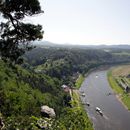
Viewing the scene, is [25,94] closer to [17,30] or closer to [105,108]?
[105,108]

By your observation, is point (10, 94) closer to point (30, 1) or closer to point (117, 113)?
point (117, 113)

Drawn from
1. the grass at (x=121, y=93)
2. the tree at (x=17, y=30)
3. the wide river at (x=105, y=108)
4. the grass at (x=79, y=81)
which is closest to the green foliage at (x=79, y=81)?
the grass at (x=79, y=81)

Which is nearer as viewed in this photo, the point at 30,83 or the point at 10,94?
the point at 10,94

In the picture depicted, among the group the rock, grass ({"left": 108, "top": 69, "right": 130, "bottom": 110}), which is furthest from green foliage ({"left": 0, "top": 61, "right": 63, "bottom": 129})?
grass ({"left": 108, "top": 69, "right": 130, "bottom": 110})

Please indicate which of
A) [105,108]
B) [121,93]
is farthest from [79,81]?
[105,108]

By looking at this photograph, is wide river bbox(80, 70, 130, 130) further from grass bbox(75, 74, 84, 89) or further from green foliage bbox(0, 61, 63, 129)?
green foliage bbox(0, 61, 63, 129)

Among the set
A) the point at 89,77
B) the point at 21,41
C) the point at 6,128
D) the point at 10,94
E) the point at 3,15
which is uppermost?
the point at 3,15

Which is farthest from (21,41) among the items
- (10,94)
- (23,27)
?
(10,94)
